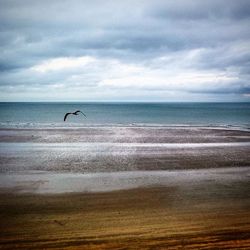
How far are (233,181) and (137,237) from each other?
22.5 feet

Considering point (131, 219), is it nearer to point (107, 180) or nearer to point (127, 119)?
point (107, 180)

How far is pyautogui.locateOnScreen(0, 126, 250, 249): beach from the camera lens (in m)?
6.88

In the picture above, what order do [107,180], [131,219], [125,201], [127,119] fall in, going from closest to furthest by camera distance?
[131,219] < [125,201] < [107,180] < [127,119]

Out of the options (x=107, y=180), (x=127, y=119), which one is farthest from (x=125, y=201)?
(x=127, y=119)

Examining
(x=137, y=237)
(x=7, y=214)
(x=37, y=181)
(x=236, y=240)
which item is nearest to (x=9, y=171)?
(x=37, y=181)

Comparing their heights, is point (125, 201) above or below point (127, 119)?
above

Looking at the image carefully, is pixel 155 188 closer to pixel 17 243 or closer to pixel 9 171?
pixel 17 243

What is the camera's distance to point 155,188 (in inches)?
447

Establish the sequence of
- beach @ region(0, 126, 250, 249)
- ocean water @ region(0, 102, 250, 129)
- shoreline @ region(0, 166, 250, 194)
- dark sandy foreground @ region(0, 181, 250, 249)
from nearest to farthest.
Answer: dark sandy foreground @ region(0, 181, 250, 249)
beach @ region(0, 126, 250, 249)
shoreline @ region(0, 166, 250, 194)
ocean water @ region(0, 102, 250, 129)

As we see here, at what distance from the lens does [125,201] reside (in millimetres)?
9734

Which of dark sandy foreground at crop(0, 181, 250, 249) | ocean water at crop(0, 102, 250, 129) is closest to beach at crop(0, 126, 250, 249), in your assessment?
dark sandy foreground at crop(0, 181, 250, 249)

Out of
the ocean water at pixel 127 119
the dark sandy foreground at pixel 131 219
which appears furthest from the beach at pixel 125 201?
the ocean water at pixel 127 119

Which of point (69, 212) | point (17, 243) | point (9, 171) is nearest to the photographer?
point (17, 243)

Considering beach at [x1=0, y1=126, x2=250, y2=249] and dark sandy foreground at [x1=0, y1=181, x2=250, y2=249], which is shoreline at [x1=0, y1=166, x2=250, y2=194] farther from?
dark sandy foreground at [x1=0, y1=181, x2=250, y2=249]
